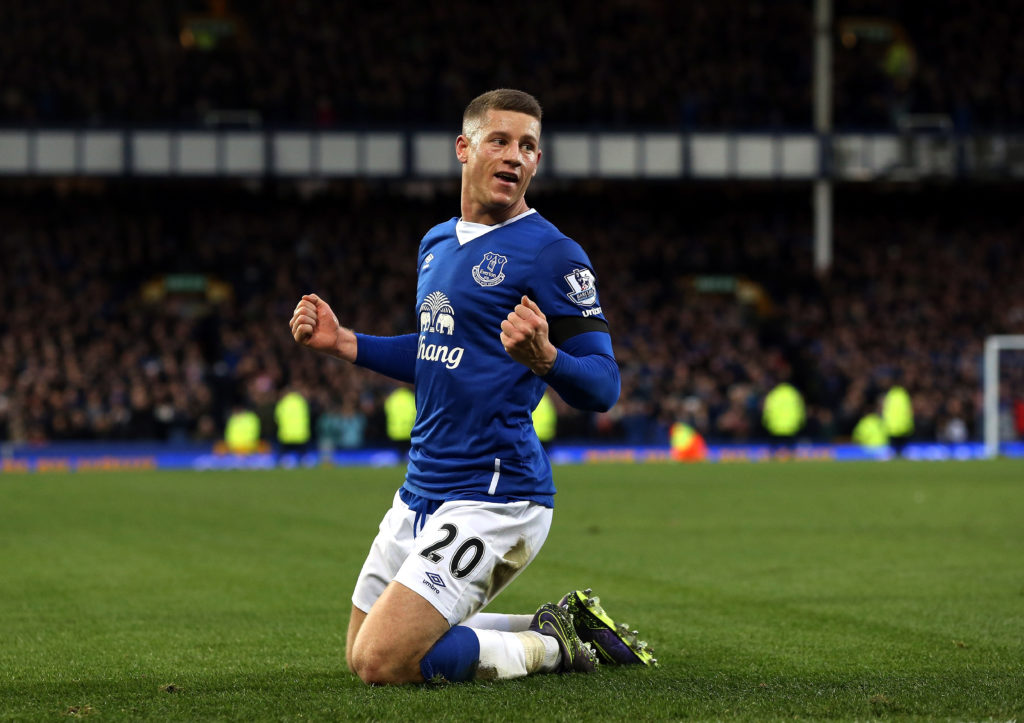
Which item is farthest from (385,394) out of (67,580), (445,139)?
(67,580)

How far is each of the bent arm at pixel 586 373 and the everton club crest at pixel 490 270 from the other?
44 cm

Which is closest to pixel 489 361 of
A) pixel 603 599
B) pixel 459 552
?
pixel 459 552

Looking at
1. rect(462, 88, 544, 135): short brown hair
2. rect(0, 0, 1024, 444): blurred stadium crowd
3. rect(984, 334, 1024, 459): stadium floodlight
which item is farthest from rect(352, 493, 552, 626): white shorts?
rect(0, 0, 1024, 444): blurred stadium crowd

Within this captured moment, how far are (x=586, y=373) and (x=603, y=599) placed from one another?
386 cm

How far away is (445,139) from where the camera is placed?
4041cm

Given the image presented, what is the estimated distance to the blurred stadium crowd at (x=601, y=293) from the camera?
31.8 meters

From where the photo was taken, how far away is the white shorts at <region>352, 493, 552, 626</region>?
501cm

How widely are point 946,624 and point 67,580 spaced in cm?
570

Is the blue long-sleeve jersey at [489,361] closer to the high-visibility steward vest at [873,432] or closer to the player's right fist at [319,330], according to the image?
the player's right fist at [319,330]

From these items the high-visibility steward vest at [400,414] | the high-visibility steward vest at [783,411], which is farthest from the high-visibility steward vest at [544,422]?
the high-visibility steward vest at [783,411]

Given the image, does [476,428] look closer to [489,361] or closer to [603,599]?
[489,361]

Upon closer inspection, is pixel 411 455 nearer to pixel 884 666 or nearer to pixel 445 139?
pixel 884 666

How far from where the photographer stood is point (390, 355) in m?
5.67

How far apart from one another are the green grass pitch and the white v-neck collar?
1.73 meters
